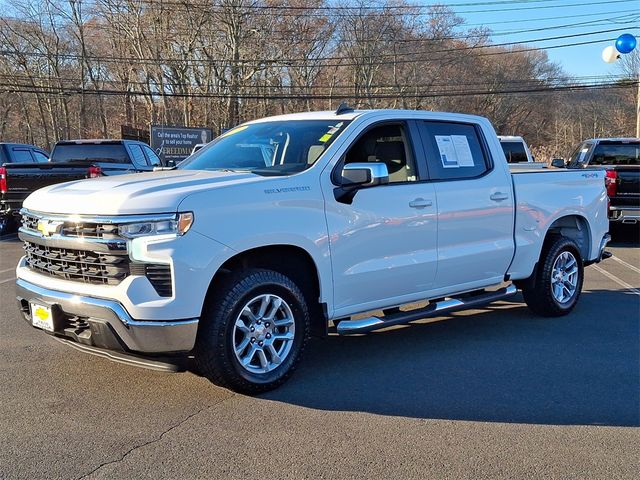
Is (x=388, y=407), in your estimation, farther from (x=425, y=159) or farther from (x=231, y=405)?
(x=425, y=159)

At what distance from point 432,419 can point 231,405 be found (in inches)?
52.6

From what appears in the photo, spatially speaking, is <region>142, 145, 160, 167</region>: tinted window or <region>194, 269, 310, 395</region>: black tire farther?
<region>142, 145, 160, 167</region>: tinted window

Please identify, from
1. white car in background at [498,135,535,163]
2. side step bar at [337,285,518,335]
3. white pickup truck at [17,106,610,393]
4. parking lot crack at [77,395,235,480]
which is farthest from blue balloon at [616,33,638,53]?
parking lot crack at [77,395,235,480]

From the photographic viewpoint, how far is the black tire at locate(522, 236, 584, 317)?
644 centimetres

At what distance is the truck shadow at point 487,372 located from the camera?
13.7ft

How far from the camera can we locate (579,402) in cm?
431

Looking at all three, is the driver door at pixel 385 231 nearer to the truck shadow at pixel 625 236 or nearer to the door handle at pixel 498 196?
the door handle at pixel 498 196

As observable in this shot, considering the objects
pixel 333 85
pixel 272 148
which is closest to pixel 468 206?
pixel 272 148

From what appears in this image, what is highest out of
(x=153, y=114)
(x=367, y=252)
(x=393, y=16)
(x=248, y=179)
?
(x=393, y=16)

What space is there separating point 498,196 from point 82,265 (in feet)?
12.3

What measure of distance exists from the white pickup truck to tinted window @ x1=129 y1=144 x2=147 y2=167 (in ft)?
26.3

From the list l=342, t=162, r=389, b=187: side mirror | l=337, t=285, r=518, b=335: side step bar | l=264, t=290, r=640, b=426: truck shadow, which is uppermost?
l=342, t=162, r=389, b=187: side mirror

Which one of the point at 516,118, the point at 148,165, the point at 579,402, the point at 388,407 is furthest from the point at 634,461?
the point at 516,118

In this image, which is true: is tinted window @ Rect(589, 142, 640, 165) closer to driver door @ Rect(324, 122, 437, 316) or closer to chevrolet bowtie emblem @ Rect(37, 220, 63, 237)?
driver door @ Rect(324, 122, 437, 316)
